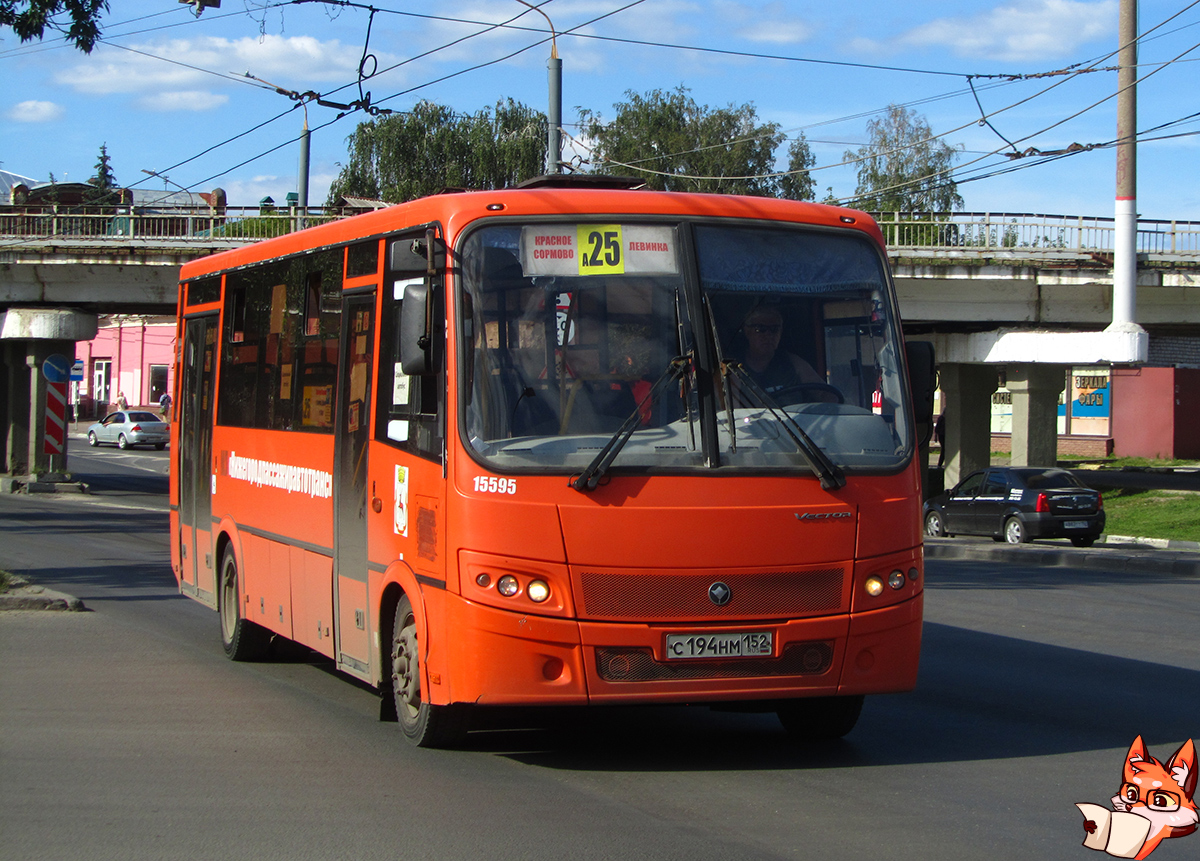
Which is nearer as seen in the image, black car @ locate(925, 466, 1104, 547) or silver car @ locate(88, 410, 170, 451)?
black car @ locate(925, 466, 1104, 547)

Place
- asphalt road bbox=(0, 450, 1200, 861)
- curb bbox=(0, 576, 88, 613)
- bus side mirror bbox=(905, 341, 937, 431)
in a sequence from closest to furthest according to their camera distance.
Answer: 1. asphalt road bbox=(0, 450, 1200, 861)
2. bus side mirror bbox=(905, 341, 937, 431)
3. curb bbox=(0, 576, 88, 613)

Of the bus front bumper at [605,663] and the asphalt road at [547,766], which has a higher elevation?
the bus front bumper at [605,663]

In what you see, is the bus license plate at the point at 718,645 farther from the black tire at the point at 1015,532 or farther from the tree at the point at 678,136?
the tree at the point at 678,136

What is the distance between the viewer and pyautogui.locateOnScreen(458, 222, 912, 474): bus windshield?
634 centimetres

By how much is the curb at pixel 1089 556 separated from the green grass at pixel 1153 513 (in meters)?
1.94

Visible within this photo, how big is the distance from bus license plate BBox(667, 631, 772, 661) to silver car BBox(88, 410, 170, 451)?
5141 cm

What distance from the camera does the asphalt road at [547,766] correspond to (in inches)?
210

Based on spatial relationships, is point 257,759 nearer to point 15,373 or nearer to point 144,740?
point 144,740

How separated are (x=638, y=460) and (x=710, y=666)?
98cm

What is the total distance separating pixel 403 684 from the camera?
7051 mm

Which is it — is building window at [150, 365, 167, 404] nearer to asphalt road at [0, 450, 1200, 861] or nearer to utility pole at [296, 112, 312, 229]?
utility pole at [296, 112, 312, 229]

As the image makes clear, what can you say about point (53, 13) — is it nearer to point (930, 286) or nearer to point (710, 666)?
point (710, 666)

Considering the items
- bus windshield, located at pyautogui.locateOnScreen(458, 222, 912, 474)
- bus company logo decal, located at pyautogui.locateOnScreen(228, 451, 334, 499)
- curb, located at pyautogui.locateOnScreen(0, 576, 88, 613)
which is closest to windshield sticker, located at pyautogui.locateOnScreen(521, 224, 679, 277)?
bus windshield, located at pyautogui.locateOnScreen(458, 222, 912, 474)

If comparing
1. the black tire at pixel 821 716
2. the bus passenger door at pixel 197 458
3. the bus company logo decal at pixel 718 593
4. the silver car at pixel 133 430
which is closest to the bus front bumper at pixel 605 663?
the bus company logo decal at pixel 718 593
